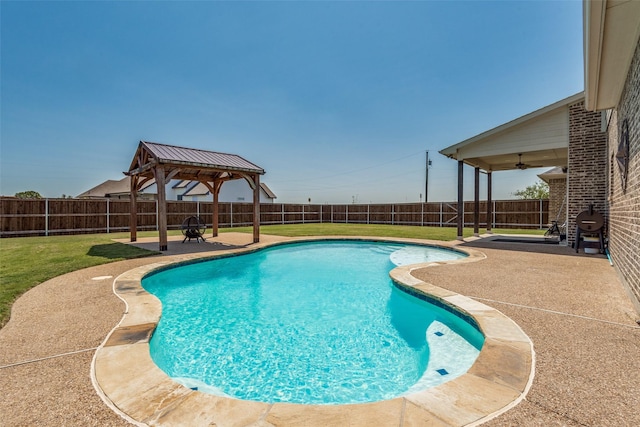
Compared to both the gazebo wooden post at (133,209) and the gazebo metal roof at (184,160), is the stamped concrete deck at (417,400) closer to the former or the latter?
the gazebo metal roof at (184,160)

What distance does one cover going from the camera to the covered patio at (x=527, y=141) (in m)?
8.93

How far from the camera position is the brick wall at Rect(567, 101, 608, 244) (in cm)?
824

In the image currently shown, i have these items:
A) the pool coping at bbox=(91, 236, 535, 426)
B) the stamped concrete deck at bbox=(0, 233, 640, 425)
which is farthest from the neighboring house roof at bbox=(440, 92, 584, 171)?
the pool coping at bbox=(91, 236, 535, 426)

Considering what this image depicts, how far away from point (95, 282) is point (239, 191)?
2582 centimetres

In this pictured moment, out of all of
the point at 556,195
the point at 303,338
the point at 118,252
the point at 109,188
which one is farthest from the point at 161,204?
the point at 109,188

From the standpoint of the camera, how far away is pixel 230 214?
1869cm

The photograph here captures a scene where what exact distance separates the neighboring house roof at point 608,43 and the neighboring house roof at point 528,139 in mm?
4116

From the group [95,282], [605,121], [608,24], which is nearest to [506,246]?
[605,121]

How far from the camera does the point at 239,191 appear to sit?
30203 mm

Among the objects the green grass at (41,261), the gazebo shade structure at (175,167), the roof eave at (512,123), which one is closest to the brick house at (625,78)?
the roof eave at (512,123)

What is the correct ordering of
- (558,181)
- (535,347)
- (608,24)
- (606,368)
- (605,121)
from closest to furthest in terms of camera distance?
(606,368) < (535,347) < (608,24) < (605,121) < (558,181)

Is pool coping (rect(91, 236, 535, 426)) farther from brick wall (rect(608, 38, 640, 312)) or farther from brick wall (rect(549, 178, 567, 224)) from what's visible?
brick wall (rect(549, 178, 567, 224))

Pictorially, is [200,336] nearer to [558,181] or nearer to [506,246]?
[506,246]

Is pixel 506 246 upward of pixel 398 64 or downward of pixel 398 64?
downward
